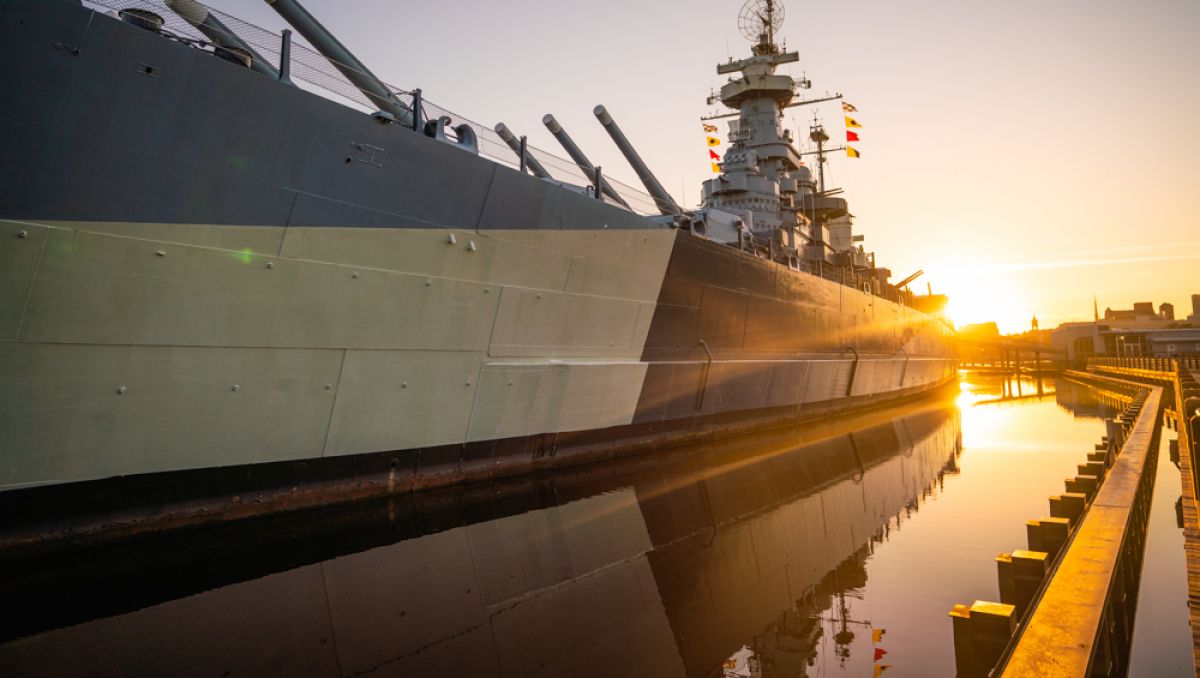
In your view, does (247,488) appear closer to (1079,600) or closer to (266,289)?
(266,289)

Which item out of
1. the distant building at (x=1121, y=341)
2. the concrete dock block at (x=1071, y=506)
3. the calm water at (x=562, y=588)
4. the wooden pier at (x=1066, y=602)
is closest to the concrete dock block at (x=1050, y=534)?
the wooden pier at (x=1066, y=602)

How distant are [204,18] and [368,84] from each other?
5.05 feet

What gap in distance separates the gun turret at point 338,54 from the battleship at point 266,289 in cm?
2

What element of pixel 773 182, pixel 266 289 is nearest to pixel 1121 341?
pixel 773 182

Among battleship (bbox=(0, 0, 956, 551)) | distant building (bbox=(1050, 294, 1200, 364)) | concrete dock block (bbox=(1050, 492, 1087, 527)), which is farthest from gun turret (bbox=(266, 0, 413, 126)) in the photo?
distant building (bbox=(1050, 294, 1200, 364))

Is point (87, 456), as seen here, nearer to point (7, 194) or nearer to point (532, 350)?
point (7, 194)

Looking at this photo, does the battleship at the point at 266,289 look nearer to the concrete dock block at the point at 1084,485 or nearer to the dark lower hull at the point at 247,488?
the dark lower hull at the point at 247,488

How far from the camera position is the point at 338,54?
21.3 feet

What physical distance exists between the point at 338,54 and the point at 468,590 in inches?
212

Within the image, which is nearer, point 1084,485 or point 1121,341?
point 1084,485

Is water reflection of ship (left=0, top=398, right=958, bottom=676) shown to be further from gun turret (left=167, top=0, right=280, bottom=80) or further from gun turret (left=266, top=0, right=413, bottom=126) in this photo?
gun turret (left=266, top=0, right=413, bottom=126)

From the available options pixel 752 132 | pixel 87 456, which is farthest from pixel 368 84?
pixel 752 132

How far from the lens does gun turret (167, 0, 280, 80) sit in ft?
16.7

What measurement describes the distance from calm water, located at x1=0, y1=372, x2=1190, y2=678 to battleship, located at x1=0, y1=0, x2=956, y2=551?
1.85 feet
